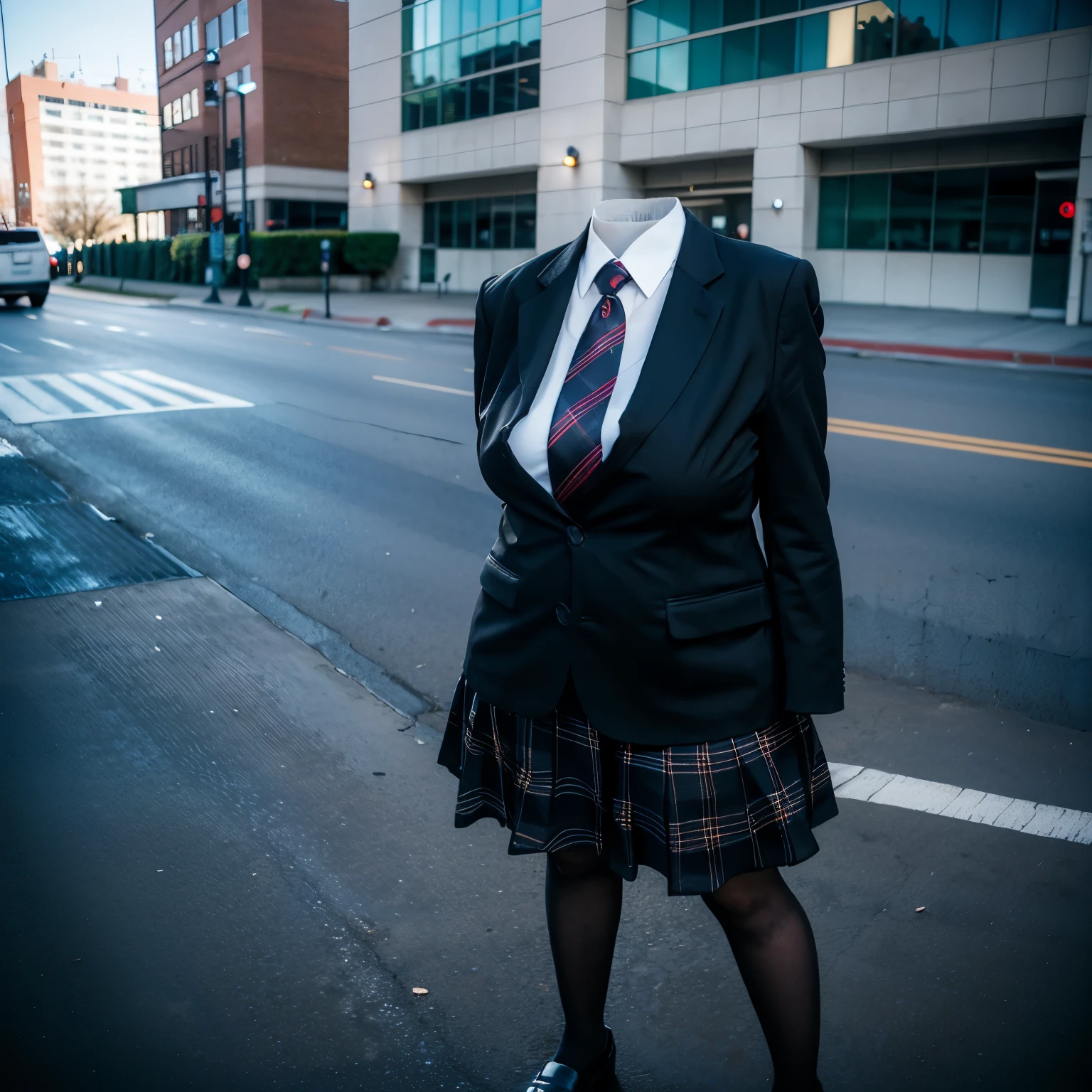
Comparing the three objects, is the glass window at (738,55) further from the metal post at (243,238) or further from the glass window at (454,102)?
the metal post at (243,238)

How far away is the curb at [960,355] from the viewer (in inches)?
672

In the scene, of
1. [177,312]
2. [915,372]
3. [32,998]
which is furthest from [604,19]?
[32,998]

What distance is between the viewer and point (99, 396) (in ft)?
44.7

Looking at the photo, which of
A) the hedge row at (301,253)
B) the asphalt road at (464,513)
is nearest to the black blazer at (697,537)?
the asphalt road at (464,513)

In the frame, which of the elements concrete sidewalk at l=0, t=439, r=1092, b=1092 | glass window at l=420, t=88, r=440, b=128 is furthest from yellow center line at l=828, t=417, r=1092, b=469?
glass window at l=420, t=88, r=440, b=128

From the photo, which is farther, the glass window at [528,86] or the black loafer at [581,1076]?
the glass window at [528,86]

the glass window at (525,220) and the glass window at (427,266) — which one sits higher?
the glass window at (525,220)

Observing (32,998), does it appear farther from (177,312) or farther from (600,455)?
(177,312)

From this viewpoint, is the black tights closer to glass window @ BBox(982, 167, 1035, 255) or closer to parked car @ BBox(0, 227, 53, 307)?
glass window @ BBox(982, 167, 1035, 255)

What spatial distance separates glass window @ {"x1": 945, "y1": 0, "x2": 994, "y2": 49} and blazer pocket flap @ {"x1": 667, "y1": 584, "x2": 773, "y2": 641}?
25.7 m

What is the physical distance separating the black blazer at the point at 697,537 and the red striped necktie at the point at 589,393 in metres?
0.04

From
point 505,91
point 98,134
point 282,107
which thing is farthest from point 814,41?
point 98,134

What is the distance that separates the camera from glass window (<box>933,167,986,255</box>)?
83.7 ft

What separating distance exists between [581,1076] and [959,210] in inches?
1050
